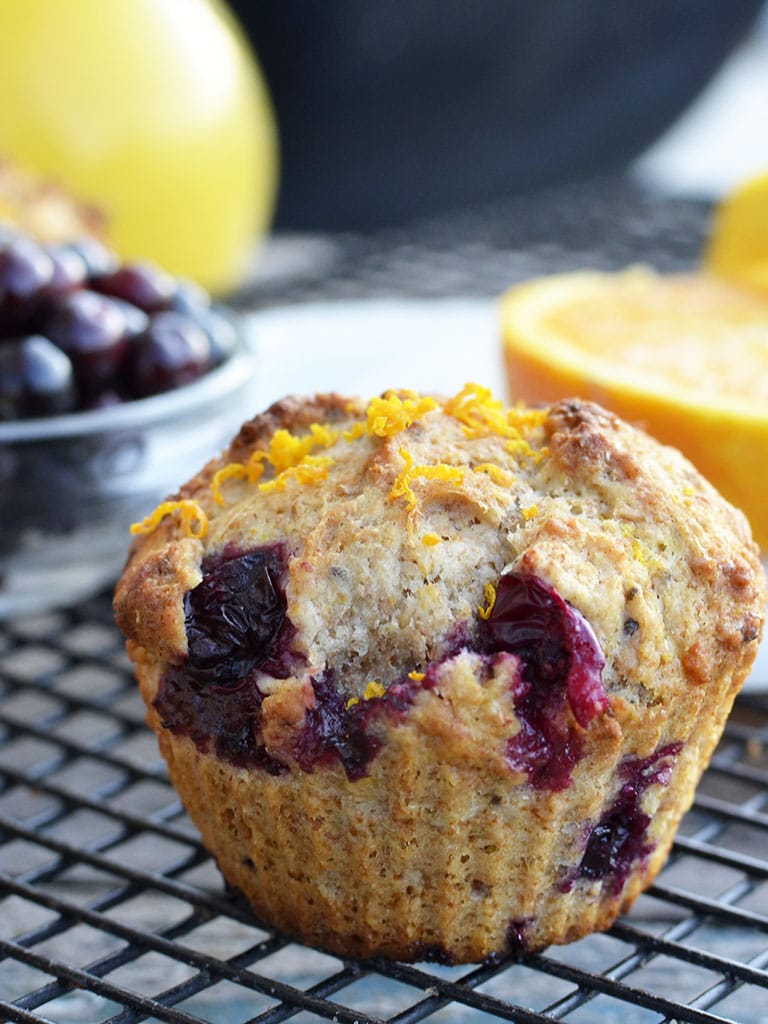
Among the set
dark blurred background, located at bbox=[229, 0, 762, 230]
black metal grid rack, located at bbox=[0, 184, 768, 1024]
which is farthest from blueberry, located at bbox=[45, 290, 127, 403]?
dark blurred background, located at bbox=[229, 0, 762, 230]

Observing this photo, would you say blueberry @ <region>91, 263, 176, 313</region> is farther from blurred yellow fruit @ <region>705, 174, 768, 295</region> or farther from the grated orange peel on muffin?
blurred yellow fruit @ <region>705, 174, 768, 295</region>

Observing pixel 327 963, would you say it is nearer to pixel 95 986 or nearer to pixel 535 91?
pixel 95 986

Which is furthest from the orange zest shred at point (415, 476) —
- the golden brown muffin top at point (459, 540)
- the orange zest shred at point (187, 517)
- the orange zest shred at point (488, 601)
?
the orange zest shred at point (187, 517)

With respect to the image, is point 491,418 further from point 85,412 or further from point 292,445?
point 85,412

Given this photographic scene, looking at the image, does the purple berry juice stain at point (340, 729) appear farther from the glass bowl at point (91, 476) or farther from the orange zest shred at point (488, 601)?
the glass bowl at point (91, 476)

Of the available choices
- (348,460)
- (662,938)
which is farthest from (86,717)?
(662,938)
